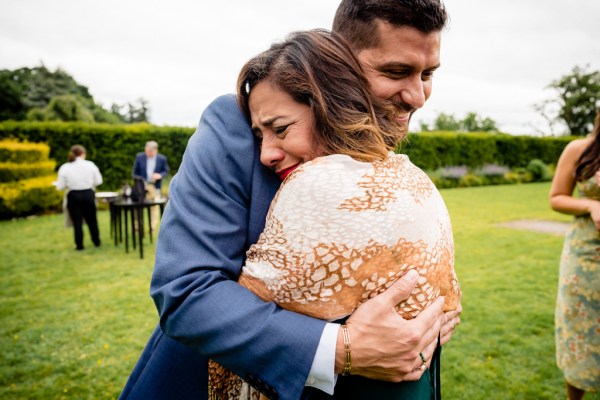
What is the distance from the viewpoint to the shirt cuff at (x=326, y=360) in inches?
42.1

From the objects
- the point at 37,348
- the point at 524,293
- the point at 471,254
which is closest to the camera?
the point at 37,348

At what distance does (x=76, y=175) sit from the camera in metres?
10.1

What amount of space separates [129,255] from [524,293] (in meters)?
8.48

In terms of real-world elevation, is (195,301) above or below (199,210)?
below

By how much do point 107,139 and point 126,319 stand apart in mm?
14720

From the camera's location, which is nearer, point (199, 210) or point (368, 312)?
point (368, 312)

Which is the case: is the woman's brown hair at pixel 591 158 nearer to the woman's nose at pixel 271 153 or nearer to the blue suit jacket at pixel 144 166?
the woman's nose at pixel 271 153

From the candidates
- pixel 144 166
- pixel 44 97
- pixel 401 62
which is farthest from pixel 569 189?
pixel 44 97

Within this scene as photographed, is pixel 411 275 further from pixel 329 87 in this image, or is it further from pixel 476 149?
pixel 476 149

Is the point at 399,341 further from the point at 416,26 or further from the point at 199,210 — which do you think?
the point at 416,26

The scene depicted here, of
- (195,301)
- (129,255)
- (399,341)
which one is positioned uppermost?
(195,301)

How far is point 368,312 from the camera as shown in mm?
1063

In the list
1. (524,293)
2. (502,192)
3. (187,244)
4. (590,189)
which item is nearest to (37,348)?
(187,244)

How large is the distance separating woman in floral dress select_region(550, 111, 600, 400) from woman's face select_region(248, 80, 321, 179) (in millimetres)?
3115
